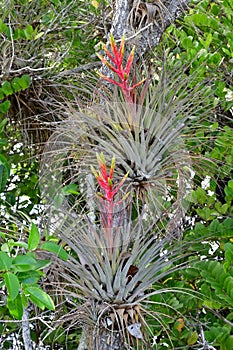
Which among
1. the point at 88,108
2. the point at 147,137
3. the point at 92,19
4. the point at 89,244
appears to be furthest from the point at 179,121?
the point at 92,19

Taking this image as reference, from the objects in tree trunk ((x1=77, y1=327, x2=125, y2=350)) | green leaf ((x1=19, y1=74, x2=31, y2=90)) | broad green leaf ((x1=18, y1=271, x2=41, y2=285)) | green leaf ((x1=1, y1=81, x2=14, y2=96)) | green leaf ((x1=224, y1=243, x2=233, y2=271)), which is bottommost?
tree trunk ((x1=77, y1=327, x2=125, y2=350))

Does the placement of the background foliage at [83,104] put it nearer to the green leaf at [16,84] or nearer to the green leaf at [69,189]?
the green leaf at [16,84]

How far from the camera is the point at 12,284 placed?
104 centimetres

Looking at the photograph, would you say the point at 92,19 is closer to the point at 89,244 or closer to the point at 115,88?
the point at 115,88

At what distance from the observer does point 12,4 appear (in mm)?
1955

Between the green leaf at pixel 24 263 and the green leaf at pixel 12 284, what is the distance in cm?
3

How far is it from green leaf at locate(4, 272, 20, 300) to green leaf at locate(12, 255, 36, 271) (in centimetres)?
3

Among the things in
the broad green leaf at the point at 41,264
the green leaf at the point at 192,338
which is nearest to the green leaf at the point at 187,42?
the green leaf at the point at 192,338

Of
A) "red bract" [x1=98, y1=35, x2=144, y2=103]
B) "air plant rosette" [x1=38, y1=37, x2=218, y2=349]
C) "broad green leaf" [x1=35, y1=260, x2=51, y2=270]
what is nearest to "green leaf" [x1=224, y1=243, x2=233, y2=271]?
"air plant rosette" [x1=38, y1=37, x2=218, y2=349]

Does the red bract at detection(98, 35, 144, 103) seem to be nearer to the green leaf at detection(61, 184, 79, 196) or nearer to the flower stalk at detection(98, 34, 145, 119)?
the flower stalk at detection(98, 34, 145, 119)

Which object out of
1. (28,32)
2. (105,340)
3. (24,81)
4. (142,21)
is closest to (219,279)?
(105,340)

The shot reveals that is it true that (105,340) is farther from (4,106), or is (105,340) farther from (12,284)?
(4,106)

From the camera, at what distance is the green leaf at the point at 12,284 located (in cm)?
103

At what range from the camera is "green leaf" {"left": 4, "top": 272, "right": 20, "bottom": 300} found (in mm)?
1034
